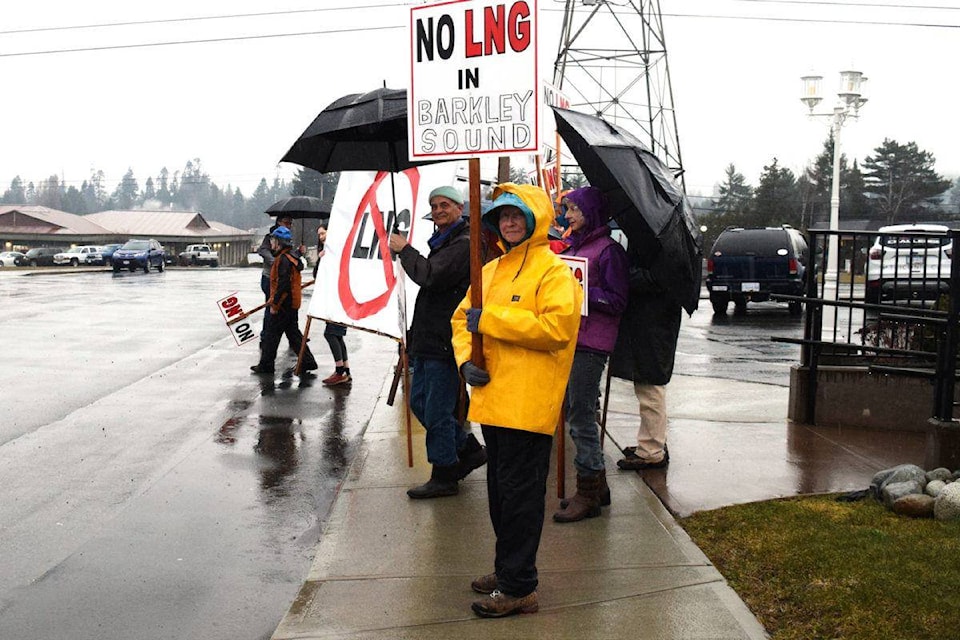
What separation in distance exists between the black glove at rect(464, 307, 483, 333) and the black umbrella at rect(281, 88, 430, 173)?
3.21 meters

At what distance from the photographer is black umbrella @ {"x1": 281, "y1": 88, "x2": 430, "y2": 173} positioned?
757 centimetres

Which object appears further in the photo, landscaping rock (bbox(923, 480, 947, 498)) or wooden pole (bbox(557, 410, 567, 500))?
wooden pole (bbox(557, 410, 567, 500))

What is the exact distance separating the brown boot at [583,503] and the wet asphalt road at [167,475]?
1.44 m

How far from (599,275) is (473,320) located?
68.5 inches

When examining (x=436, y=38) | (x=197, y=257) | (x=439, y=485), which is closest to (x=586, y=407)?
(x=439, y=485)

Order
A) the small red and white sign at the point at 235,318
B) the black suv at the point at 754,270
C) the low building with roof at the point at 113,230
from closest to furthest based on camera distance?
the small red and white sign at the point at 235,318 → the black suv at the point at 754,270 → the low building with roof at the point at 113,230

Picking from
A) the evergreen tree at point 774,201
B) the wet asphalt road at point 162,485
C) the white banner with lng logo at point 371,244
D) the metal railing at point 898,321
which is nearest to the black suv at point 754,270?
the wet asphalt road at point 162,485

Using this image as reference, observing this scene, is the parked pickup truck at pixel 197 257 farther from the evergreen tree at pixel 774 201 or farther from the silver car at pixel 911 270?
the silver car at pixel 911 270

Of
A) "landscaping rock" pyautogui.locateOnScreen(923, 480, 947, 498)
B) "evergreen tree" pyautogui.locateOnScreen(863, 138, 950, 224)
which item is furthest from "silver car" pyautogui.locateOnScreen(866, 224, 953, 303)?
"evergreen tree" pyautogui.locateOnScreen(863, 138, 950, 224)

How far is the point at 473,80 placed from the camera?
17.6 feet

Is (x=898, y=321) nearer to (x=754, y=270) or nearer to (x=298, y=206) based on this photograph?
(x=298, y=206)

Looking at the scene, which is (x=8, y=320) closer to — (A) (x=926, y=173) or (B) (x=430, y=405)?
(B) (x=430, y=405)

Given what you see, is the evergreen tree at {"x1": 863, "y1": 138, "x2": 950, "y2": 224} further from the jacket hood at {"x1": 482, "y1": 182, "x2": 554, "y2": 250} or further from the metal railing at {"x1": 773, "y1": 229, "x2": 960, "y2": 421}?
the jacket hood at {"x1": 482, "y1": 182, "x2": 554, "y2": 250}

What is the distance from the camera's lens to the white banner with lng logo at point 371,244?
933 centimetres
